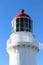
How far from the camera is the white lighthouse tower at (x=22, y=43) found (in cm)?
2916

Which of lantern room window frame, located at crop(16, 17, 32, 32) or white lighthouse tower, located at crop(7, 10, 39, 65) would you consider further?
lantern room window frame, located at crop(16, 17, 32, 32)

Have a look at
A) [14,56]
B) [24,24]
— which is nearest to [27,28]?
[24,24]

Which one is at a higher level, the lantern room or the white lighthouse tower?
the lantern room

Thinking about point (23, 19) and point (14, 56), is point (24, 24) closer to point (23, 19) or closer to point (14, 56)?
point (23, 19)

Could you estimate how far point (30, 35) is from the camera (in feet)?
Result: 97.8

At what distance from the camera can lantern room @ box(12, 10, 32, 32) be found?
29.9 metres

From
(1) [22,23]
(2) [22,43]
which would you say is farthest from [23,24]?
(2) [22,43]

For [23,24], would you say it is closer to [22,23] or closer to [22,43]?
[22,23]

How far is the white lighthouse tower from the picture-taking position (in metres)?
29.2

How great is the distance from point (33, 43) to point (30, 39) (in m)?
0.41

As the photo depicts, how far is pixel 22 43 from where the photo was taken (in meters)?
29.2

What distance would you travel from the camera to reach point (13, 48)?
96.7 ft

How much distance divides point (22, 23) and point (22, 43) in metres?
1.72

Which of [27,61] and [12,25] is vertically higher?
[12,25]
